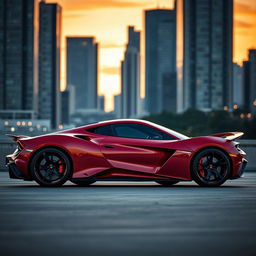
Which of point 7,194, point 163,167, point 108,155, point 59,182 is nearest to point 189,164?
point 163,167

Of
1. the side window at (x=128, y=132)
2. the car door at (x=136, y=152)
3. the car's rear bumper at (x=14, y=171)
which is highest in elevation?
the side window at (x=128, y=132)

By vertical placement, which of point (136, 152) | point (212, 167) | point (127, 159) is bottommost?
point (212, 167)

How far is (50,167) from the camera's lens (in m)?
12.0

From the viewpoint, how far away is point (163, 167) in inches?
467

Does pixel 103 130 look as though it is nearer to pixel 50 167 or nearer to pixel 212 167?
pixel 50 167

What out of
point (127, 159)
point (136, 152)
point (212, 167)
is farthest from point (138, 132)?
point (212, 167)

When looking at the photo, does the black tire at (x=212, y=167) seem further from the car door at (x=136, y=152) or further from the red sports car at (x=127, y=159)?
the car door at (x=136, y=152)

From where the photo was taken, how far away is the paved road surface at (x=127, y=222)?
18.0 feet

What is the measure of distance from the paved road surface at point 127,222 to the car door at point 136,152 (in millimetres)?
975

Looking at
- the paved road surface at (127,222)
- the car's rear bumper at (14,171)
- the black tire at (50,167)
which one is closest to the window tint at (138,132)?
the black tire at (50,167)

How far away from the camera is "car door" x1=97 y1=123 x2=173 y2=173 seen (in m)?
11.9

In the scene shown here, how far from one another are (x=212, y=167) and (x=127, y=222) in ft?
17.0

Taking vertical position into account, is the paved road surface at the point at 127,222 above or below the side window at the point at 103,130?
below

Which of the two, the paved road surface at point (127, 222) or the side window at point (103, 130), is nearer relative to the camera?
the paved road surface at point (127, 222)
